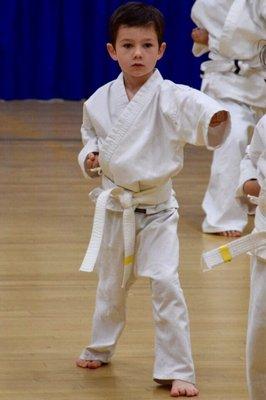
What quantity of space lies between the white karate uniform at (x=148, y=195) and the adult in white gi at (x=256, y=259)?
43 cm

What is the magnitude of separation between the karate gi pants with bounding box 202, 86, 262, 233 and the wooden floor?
0.14m

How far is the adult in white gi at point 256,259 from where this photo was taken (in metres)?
3.18

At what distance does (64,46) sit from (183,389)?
8.06 metres

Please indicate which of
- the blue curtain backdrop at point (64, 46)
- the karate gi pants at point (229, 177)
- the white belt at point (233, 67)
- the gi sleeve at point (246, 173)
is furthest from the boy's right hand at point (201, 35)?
the blue curtain backdrop at point (64, 46)

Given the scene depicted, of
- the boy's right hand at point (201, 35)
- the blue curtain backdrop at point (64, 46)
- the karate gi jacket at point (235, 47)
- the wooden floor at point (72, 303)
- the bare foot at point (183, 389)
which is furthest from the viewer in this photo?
the blue curtain backdrop at point (64, 46)

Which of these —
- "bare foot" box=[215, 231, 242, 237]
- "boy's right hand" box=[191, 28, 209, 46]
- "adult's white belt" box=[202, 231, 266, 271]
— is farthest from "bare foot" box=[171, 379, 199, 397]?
"boy's right hand" box=[191, 28, 209, 46]

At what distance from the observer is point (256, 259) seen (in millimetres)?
3232

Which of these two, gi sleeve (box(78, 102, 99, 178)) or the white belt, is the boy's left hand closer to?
gi sleeve (box(78, 102, 99, 178))

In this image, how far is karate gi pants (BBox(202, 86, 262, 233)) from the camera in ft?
20.8

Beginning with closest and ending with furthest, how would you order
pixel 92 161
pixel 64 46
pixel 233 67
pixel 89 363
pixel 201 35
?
1. pixel 92 161
2. pixel 89 363
3. pixel 233 67
4. pixel 201 35
5. pixel 64 46

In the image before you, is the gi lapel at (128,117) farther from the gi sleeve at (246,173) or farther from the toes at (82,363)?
the toes at (82,363)

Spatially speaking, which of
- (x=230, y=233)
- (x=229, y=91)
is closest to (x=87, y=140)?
(x=230, y=233)

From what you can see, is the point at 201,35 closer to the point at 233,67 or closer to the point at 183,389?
the point at 233,67

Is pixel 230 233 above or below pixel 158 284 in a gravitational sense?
below
